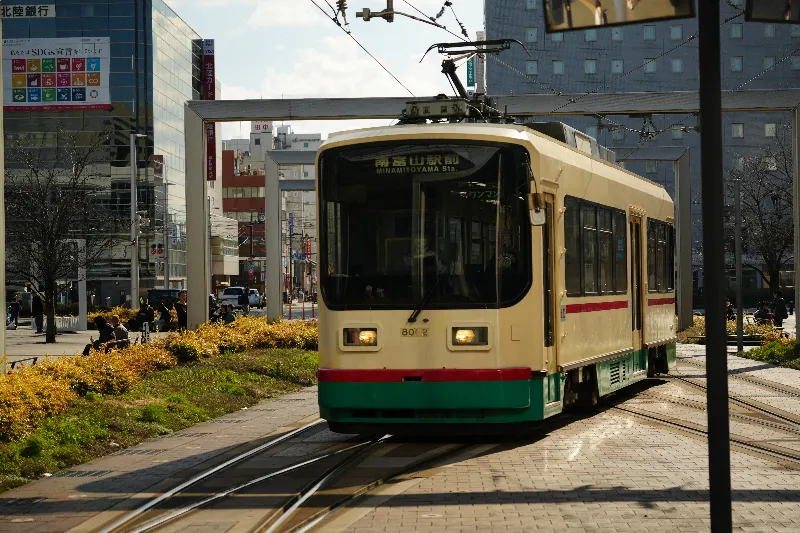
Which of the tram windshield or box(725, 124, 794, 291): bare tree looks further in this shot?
box(725, 124, 794, 291): bare tree

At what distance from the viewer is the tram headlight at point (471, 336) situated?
507 inches


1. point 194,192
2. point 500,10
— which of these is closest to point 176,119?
point 500,10

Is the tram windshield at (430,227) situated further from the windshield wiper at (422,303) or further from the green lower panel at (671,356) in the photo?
the green lower panel at (671,356)

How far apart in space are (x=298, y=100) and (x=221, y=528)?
18.9m

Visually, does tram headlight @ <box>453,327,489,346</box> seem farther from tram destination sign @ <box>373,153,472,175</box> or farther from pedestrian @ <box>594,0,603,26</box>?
pedestrian @ <box>594,0,603,26</box>

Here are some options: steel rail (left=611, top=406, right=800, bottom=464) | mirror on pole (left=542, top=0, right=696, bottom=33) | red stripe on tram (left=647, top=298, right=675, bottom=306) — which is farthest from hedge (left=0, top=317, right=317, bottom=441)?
mirror on pole (left=542, top=0, right=696, bottom=33)

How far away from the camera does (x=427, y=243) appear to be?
1291cm

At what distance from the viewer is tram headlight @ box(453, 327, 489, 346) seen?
1287 cm

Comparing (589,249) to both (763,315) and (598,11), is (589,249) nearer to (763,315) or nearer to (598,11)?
(598,11)

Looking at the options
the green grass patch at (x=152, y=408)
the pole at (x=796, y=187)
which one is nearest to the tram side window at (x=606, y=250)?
the green grass patch at (x=152, y=408)

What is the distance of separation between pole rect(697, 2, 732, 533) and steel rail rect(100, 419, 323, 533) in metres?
4.59

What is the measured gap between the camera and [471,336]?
1288 centimetres

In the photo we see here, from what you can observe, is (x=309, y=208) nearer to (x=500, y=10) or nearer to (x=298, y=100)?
(x=500, y=10)

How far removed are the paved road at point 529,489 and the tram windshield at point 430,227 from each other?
5.72 feet
